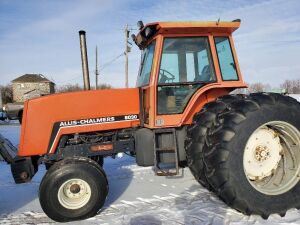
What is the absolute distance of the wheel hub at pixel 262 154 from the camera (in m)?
4.37

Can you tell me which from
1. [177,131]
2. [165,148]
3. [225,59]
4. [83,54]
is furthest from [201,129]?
[83,54]

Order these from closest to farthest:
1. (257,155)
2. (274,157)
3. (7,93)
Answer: (257,155)
(274,157)
(7,93)

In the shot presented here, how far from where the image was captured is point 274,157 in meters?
4.52

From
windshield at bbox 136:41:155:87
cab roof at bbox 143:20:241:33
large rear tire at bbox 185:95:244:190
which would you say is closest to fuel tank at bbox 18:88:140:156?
windshield at bbox 136:41:155:87

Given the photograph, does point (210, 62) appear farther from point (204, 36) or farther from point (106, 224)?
point (106, 224)

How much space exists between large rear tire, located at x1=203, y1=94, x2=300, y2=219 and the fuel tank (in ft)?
4.59

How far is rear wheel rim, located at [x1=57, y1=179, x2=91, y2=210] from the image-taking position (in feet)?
14.0

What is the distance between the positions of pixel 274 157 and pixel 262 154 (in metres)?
0.23

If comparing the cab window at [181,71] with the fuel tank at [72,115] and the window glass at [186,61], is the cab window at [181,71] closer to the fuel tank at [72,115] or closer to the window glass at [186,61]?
the window glass at [186,61]

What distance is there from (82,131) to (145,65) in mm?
1403

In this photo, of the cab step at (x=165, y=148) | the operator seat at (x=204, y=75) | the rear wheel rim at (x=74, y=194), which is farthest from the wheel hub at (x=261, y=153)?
the rear wheel rim at (x=74, y=194)

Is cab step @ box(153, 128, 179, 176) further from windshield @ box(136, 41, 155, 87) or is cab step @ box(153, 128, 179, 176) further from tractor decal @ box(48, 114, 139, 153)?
windshield @ box(136, 41, 155, 87)

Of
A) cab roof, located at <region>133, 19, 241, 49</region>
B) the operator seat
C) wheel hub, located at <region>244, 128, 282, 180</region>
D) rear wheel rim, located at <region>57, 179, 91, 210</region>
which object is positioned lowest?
rear wheel rim, located at <region>57, 179, 91, 210</region>

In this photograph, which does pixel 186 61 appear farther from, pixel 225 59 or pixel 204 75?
pixel 225 59
